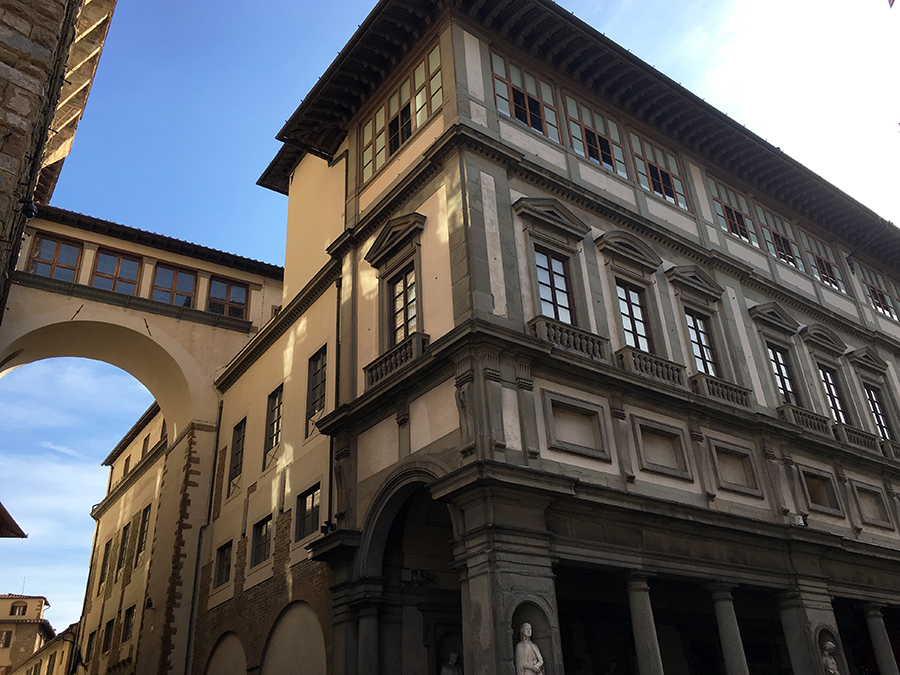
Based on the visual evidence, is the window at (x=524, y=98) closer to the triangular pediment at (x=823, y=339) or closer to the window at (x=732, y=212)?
the window at (x=732, y=212)

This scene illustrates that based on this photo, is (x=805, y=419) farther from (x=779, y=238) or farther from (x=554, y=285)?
(x=554, y=285)

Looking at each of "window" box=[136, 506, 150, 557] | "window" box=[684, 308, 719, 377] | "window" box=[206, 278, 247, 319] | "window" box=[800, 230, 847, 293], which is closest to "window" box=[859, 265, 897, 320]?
"window" box=[800, 230, 847, 293]

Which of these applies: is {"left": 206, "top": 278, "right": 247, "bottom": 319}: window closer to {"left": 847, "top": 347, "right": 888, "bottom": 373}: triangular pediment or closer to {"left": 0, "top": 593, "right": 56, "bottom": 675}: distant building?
{"left": 847, "top": 347, "right": 888, "bottom": 373}: triangular pediment

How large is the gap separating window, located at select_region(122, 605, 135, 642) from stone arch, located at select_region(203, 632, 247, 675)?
23.2 ft

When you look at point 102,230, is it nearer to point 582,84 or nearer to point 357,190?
point 357,190

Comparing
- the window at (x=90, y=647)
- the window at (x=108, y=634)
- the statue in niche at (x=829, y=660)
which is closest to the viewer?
the statue in niche at (x=829, y=660)

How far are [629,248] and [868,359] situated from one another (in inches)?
434

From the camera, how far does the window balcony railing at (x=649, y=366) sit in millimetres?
15625

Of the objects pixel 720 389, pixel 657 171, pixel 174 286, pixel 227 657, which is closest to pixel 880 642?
pixel 720 389

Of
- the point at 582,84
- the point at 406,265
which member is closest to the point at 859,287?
the point at 582,84

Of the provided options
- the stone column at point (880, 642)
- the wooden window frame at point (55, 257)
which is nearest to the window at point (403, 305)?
the stone column at point (880, 642)

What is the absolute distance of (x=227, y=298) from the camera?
92.5 ft

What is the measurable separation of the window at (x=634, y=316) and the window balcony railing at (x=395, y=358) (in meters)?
4.76

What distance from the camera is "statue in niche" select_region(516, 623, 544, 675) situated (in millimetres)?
11102
